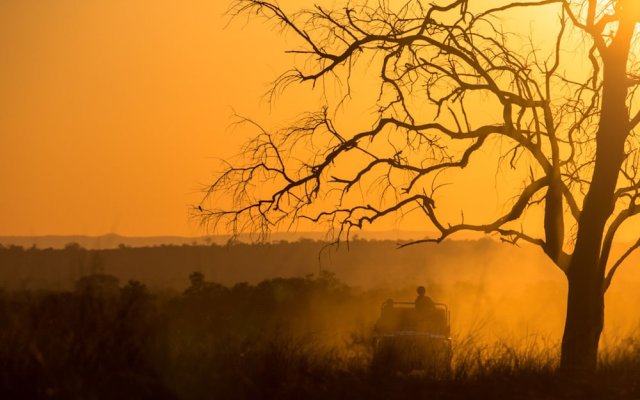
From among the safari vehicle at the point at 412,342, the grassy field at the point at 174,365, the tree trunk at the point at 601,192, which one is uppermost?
the tree trunk at the point at 601,192

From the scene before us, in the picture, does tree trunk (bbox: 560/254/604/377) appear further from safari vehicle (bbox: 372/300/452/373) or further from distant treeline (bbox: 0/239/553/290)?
distant treeline (bbox: 0/239/553/290)

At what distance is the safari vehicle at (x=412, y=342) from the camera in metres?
18.4

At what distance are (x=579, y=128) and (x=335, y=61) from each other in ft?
15.0

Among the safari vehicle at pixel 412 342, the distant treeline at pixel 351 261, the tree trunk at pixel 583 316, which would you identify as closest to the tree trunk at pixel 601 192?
the tree trunk at pixel 583 316

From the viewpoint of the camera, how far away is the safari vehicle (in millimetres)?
18375

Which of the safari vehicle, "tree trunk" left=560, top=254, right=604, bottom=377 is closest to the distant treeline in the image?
the safari vehicle

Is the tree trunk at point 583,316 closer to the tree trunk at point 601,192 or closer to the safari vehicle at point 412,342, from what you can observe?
the tree trunk at point 601,192

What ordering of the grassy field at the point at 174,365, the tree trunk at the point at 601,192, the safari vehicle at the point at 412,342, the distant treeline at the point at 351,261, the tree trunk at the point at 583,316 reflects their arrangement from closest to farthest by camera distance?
the grassy field at the point at 174,365 → the safari vehicle at the point at 412,342 → the tree trunk at the point at 583,316 → the tree trunk at the point at 601,192 → the distant treeline at the point at 351,261

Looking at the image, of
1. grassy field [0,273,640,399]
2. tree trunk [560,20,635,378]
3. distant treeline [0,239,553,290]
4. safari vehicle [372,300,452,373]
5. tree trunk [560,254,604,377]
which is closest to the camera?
grassy field [0,273,640,399]

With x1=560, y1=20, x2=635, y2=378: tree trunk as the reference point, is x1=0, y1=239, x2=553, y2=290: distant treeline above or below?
above

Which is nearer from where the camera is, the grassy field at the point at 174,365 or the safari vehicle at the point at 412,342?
the grassy field at the point at 174,365

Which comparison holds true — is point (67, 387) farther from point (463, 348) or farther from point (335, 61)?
point (335, 61)

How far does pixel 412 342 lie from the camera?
2131cm

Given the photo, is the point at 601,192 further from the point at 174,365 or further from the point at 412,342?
the point at 174,365
